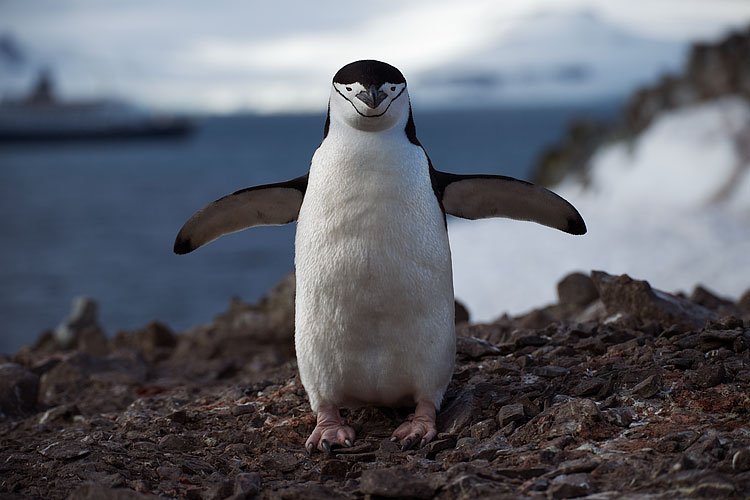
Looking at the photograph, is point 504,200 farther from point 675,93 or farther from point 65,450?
point 675,93

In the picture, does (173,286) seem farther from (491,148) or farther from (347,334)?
(491,148)

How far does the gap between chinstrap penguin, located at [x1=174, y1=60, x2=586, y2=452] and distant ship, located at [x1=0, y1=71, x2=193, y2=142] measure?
78.2 metres

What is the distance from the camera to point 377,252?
10.9 feet

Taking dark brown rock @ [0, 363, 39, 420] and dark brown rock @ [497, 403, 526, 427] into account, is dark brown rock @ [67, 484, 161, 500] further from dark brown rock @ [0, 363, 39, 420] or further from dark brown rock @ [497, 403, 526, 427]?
dark brown rock @ [0, 363, 39, 420]

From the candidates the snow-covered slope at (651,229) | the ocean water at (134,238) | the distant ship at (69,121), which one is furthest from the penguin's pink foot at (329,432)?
the distant ship at (69,121)

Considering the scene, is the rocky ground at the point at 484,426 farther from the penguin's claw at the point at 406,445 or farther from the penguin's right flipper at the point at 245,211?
the penguin's right flipper at the point at 245,211

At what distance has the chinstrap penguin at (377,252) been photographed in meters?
3.30

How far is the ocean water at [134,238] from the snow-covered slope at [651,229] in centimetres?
831

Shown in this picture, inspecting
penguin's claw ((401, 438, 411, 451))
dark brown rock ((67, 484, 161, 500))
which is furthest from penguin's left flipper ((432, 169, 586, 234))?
dark brown rock ((67, 484, 161, 500))

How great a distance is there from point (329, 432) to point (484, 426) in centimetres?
62

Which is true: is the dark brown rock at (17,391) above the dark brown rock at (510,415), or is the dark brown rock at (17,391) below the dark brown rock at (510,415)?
below

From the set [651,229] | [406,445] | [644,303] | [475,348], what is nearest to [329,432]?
[406,445]

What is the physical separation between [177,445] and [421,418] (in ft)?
3.27

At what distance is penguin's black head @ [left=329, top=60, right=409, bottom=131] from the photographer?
3.19 m
